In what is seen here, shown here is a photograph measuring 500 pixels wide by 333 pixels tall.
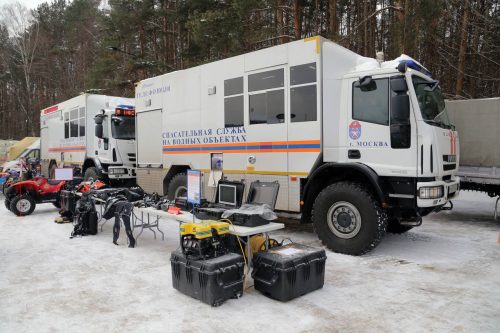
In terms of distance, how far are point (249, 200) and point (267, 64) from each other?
2675 millimetres

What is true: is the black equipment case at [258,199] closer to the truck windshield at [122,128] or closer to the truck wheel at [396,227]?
the truck wheel at [396,227]

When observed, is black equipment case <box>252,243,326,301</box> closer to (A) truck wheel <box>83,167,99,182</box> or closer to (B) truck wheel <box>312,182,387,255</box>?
(B) truck wheel <box>312,182,387,255</box>

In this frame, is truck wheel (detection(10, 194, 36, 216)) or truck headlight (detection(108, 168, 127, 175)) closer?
truck wheel (detection(10, 194, 36, 216))

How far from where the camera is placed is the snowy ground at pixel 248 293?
3643 mm

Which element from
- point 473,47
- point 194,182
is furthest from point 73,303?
point 473,47

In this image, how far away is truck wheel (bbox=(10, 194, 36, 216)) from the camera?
947 centimetres

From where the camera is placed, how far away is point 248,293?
4379 mm

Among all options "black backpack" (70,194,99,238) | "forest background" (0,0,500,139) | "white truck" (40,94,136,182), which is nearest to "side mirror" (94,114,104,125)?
"white truck" (40,94,136,182)

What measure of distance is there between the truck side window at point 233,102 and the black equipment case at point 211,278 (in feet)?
12.5

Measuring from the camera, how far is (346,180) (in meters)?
6.19

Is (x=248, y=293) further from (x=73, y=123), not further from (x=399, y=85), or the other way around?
(x=73, y=123)

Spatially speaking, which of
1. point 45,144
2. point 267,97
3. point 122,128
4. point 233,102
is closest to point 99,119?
point 122,128

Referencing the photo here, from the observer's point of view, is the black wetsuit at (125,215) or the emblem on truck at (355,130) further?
the black wetsuit at (125,215)

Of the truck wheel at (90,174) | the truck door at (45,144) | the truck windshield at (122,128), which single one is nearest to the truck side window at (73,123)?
the truck wheel at (90,174)
